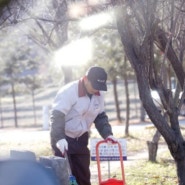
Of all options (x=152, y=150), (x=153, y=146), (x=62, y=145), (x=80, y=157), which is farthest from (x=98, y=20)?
(x=152, y=150)

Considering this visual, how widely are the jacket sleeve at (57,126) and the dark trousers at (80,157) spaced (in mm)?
A: 428

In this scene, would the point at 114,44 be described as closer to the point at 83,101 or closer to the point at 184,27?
the point at 184,27

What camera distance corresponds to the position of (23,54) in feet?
98.8

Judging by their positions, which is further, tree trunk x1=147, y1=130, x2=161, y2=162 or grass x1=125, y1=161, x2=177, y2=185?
tree trunk x1=147, y1=130, x2=161, y2=162

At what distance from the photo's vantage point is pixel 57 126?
6238 mm

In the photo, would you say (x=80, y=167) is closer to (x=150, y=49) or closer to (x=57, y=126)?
(x=57, y=126)

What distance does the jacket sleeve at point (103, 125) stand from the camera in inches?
266

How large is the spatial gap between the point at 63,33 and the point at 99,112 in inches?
298

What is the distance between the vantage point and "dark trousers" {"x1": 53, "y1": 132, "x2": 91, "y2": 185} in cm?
673

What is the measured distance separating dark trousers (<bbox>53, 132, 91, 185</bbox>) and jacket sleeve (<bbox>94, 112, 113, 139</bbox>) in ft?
0.60

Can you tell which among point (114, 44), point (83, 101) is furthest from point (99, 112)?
point (114, 44)

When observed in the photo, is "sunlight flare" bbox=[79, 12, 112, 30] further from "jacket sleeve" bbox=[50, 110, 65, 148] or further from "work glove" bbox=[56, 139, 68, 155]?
"work glove" bbox=[56, 139, 68, 155]

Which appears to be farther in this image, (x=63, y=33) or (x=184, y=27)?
(x=63, y=33)

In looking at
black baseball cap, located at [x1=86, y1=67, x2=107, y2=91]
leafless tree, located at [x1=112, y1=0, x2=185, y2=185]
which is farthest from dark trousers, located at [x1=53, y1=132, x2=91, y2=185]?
leafless tree, located at [x1=112, y1=0, x2=185, y2=185]
